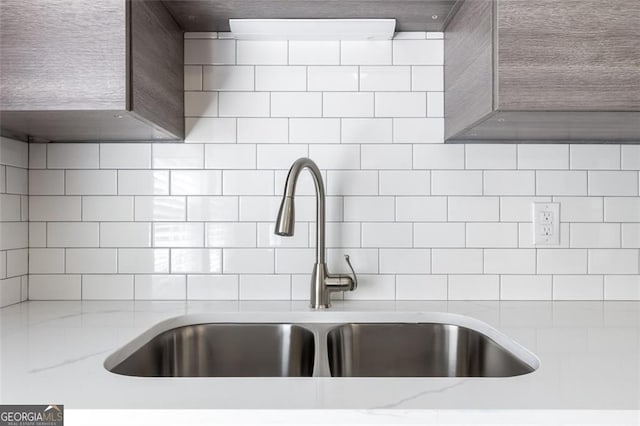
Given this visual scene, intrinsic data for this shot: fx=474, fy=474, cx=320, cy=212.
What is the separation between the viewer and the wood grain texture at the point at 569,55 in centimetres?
98

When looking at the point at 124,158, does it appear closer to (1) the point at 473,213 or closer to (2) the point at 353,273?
(2) the point at 353,273

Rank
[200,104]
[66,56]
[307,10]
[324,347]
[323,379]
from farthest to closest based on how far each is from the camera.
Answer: [200,104] → [307,10] → [324,347] → [66,56] → [323,379]

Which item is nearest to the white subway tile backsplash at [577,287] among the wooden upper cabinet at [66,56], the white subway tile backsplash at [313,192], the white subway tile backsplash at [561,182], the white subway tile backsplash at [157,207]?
the white subway tile backsplash at [313,192]

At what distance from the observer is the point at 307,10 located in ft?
4.13

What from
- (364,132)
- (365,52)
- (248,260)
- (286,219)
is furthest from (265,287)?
(365,52)

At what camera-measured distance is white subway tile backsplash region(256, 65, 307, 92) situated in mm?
1401

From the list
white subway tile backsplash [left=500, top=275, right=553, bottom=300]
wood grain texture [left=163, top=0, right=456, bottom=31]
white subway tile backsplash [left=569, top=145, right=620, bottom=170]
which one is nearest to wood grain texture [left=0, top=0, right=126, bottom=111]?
wood grain texture [left=163, top=0, right=456, bottom=31]

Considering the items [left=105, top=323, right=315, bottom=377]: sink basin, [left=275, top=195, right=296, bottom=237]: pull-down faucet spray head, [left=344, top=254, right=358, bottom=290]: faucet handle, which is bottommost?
[left=105, top=323, right=315, bottom=377]: sink basin

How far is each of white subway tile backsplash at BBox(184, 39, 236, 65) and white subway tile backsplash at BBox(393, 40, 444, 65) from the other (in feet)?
1.59

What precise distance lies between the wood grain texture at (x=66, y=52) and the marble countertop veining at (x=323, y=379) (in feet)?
1.62

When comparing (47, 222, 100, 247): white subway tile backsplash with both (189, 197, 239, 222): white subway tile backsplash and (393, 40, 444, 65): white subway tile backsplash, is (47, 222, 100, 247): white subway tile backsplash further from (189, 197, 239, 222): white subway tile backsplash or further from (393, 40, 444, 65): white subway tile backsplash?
(393, 40, 444, 65): white subway tile backsplash

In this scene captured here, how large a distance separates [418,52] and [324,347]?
89 centimetres

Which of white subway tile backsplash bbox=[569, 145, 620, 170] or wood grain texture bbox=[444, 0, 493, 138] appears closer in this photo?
wood grain texture bbox=[444, 0, 493, 138]

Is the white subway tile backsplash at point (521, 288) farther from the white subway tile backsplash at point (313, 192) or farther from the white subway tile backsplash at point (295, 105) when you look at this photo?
the white subway tile backsplash at point (295, 105)
